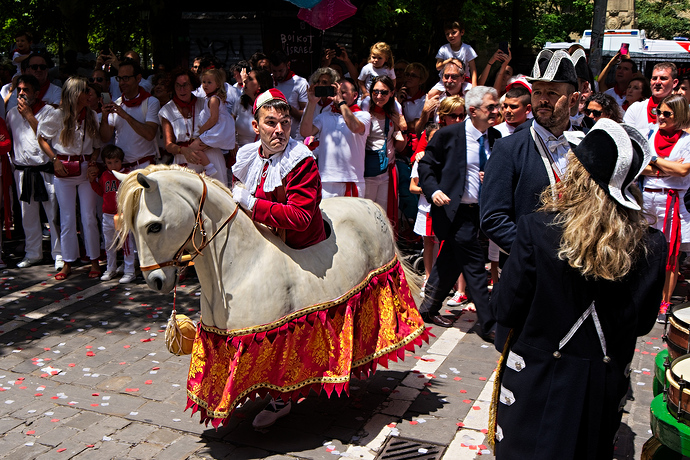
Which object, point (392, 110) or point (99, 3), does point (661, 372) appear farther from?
point (99, 3)

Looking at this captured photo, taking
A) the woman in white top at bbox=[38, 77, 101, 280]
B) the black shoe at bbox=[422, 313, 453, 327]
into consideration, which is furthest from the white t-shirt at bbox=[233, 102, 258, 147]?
the black shoe at bbox=[422, 313, 453, 327]

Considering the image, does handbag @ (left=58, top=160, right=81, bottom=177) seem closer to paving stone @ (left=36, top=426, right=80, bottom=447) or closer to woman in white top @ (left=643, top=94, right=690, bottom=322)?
paving stone @ (left=36, top=426, right=80, bottom=447)

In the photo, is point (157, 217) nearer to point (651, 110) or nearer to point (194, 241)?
point (194, 241)

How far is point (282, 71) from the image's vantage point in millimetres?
9828

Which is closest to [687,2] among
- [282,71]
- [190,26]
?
[190,26]

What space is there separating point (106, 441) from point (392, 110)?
18.7ft

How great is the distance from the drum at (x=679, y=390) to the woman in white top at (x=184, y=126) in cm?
610

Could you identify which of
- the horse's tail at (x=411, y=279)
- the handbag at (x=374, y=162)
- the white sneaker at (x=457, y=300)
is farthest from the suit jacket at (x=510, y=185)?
the handbag at (x=374, y=162)

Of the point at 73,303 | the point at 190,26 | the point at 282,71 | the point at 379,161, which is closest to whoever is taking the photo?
the point at 73,303

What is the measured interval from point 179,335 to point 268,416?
86 centimetres

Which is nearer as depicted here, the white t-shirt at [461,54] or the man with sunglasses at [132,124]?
the man with sunglasses at [132,124]

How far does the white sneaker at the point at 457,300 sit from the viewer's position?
768 cm

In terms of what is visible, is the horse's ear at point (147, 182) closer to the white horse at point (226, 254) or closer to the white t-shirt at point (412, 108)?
the white horse at point (226, 254)

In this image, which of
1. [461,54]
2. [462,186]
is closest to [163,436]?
[462,186]
